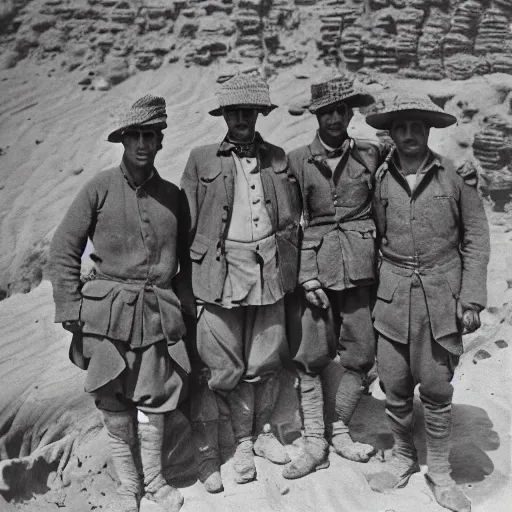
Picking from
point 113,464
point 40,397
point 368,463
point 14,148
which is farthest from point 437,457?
point 14,148

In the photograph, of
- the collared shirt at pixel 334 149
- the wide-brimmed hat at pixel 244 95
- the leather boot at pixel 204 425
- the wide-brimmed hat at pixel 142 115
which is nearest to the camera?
the wide-brimmed hat at pixel 142 115

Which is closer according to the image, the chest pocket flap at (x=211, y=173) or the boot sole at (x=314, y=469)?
the chest pocket flap at (x=211, y=173)

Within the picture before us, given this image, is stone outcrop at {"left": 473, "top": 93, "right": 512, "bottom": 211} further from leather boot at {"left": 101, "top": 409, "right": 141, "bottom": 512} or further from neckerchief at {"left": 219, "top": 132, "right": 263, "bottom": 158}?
leather boot at {"left": 101, "top": 409, "right": 141, "bottom": 512}

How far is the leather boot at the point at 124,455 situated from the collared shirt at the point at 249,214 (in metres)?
1.13

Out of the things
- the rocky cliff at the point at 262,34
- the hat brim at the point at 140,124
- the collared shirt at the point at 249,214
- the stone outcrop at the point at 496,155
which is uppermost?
the hat brim at the point at 140,124

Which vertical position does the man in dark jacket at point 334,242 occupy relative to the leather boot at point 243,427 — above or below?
above

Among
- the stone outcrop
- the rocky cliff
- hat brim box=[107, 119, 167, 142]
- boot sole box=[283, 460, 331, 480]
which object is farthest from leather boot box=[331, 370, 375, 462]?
the rocky cliff

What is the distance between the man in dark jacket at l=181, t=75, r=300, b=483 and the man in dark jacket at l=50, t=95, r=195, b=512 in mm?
173

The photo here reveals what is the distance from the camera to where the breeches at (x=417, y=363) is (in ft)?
11.7

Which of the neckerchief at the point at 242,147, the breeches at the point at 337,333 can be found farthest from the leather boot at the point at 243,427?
the neckerchief at the point at 242,147

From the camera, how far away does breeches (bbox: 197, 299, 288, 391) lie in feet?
12.2

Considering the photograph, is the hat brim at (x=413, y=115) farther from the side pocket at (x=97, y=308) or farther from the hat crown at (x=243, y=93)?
the side pocket at (x=97, y=308)

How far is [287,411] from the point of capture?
4.30 meters

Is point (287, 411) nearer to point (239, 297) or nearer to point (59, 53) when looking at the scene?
point (239, 297)
